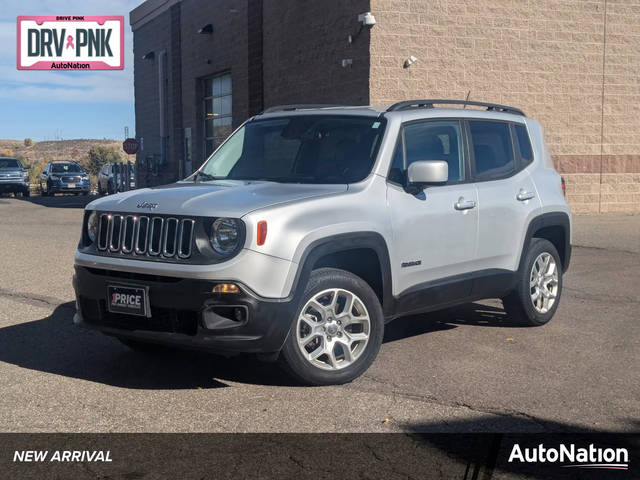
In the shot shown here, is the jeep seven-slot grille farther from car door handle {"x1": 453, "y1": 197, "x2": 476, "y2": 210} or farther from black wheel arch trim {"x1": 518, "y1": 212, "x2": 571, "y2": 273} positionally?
black wheel arch trim {"x1": 518, "y1": 212, "x2": 571, "y2": 273}

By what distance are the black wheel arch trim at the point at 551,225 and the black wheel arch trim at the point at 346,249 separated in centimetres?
189

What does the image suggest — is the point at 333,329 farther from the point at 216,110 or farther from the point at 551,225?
the point at 216,110

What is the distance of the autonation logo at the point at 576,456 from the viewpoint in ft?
14.2

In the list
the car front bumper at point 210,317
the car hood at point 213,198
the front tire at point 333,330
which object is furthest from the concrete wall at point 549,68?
the car front bumper at point 210,317

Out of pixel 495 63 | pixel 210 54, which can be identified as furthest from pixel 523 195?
pixel 210 54

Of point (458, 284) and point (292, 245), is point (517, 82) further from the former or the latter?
point (292, 245)

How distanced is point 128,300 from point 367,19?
14.6m

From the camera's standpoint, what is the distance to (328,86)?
68.9ft

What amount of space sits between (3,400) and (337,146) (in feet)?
9.88

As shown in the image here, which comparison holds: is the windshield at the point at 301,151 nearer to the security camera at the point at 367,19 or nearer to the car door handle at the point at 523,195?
the car door handle at the point at 523,195

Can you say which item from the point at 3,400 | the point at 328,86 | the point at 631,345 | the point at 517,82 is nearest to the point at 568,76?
the point at 517,82

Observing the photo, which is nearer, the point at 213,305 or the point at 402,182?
the point at 213,305

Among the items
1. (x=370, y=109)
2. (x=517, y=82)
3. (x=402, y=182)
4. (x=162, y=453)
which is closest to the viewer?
(x=162, y=453)

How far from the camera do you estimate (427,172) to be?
6.13 metres
